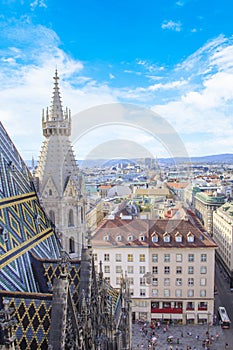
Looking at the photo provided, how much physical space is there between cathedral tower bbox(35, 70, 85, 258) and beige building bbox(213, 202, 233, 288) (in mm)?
34475

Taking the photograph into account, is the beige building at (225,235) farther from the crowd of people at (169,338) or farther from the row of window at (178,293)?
the crowd of people at (169,338)

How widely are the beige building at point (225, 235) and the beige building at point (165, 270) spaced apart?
12879mm

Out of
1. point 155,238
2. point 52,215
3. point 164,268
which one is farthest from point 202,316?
point 52,215

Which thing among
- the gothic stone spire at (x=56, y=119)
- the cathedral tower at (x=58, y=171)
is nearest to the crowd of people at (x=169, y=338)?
the cathedral tower at (x=58, y=171)

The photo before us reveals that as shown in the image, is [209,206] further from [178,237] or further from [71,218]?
[71,218]

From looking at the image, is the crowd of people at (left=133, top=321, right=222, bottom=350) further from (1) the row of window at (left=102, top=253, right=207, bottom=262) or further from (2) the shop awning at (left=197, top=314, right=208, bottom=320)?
(1) the row of window at (left=102, top=253, right=207, bottom=262)

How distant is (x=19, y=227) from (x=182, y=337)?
83.0ft

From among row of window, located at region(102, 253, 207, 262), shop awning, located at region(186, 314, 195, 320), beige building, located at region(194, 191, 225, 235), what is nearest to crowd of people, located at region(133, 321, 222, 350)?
shop awning, located at region(186, 314, 195, 320)

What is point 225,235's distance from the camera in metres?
54.4

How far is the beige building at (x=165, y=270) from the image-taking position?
37.7m

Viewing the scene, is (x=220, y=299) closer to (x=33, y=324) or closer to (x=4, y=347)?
(x=33, y=324)

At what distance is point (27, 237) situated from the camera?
699 inches

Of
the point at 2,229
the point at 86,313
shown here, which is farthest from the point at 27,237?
the point at 86,313

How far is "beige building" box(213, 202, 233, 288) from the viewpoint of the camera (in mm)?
50819
